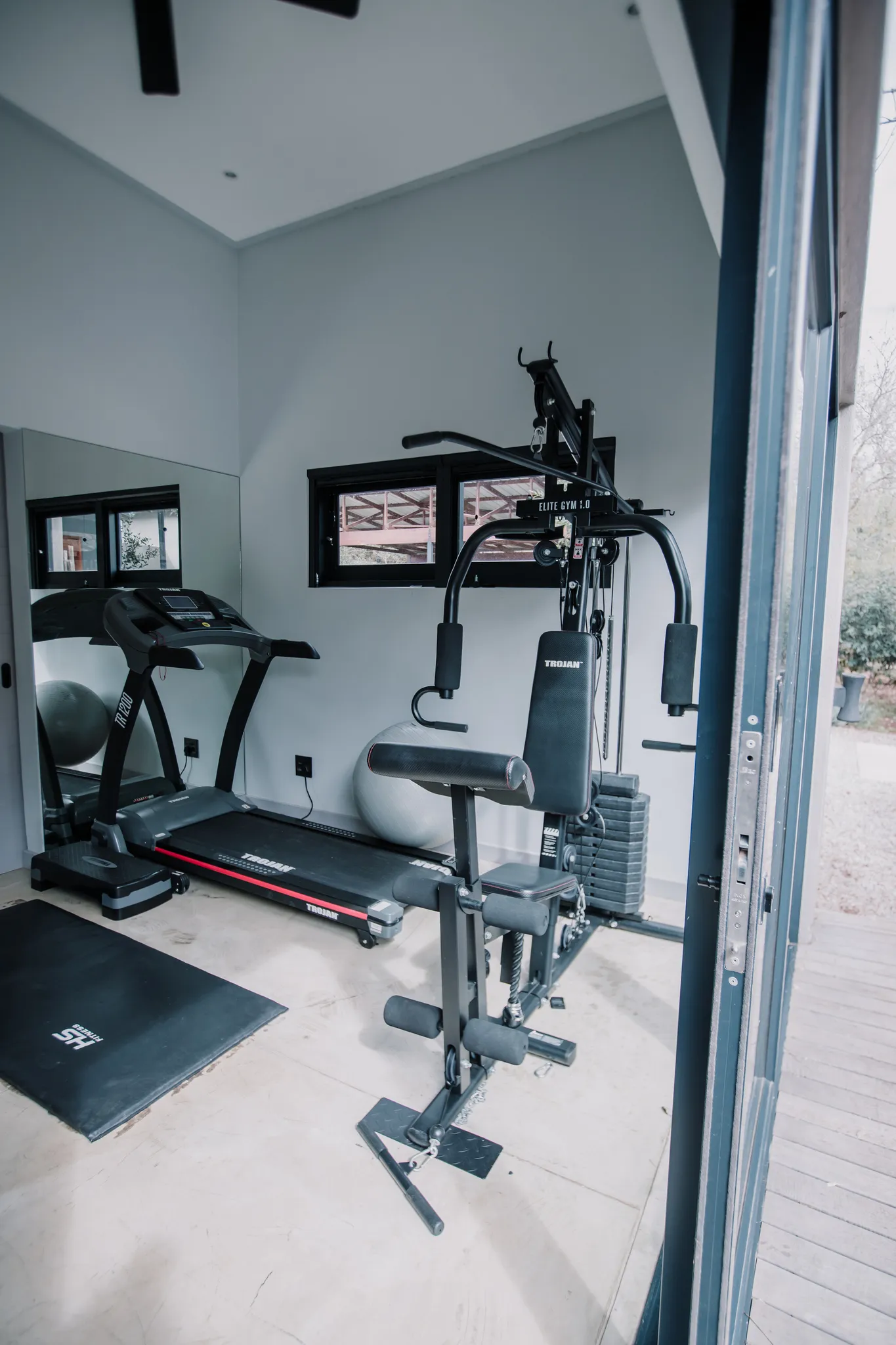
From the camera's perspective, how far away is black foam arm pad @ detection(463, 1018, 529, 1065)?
169cm

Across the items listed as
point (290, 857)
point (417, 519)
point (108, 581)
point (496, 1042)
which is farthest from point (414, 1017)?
point (108, 581)

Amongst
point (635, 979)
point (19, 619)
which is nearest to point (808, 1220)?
point (635, 979)

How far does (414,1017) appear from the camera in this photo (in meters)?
1.77

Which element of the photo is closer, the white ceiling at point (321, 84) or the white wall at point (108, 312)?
the white ceiling at point (321, 84)

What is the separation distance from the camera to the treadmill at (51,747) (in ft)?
10.9

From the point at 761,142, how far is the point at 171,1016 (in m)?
2.60

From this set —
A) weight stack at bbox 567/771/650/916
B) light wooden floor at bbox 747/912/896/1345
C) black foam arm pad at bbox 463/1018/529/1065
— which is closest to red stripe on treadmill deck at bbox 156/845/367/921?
weight stack at bbox 567/771/650/916

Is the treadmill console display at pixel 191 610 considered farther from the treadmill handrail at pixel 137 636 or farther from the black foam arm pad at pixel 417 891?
the black foam arm pad at pixel 417 891

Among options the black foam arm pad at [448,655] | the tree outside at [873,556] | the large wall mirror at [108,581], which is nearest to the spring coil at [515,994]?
the black foam arm pad at [448,655]

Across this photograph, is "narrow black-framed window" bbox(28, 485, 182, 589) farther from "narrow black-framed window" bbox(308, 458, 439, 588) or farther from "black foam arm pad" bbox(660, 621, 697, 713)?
"black foam arm pad" bbox(660, 621, 697, 713)

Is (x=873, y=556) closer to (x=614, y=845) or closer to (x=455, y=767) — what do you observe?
(x=614, y=845)

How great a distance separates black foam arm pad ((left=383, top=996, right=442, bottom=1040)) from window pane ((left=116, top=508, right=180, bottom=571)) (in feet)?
9.78

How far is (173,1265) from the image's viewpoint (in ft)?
4.65

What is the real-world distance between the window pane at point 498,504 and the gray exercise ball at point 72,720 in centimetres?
221
